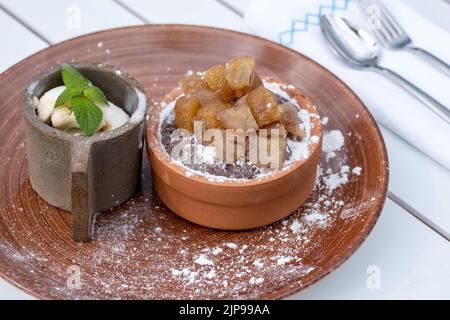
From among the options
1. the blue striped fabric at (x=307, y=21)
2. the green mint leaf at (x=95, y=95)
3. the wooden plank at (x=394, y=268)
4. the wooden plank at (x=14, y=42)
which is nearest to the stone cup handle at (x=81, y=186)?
the green mint leaf at (x=95, y=95)

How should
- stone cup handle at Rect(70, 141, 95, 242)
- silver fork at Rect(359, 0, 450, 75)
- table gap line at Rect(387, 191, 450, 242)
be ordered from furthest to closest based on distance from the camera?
1. silver fork at Rect(359, 0, 450, 75)
2. table gap line at Rect(387, 191, 450, 242)
3. stone cup handle at Rect(70, 141, 95, 242)

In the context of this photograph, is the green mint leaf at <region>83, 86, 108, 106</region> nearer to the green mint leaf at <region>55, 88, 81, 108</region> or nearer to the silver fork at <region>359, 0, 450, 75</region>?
the green mint leaf at <region>55, 88, 81, 108</region>

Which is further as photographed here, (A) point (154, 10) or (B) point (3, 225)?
(A) point (154, 10)

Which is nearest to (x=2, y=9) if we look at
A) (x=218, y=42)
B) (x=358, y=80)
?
(x=218, y=42)

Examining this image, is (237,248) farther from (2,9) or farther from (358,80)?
(2,9)

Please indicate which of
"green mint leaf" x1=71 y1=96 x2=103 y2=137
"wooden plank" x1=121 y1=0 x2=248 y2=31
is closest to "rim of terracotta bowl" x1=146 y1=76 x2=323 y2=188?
"green mint leaf" x1=71 y1=96 x2=103 y2=137

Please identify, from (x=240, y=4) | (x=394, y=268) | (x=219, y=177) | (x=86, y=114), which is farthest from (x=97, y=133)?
(x=240, y=4)
